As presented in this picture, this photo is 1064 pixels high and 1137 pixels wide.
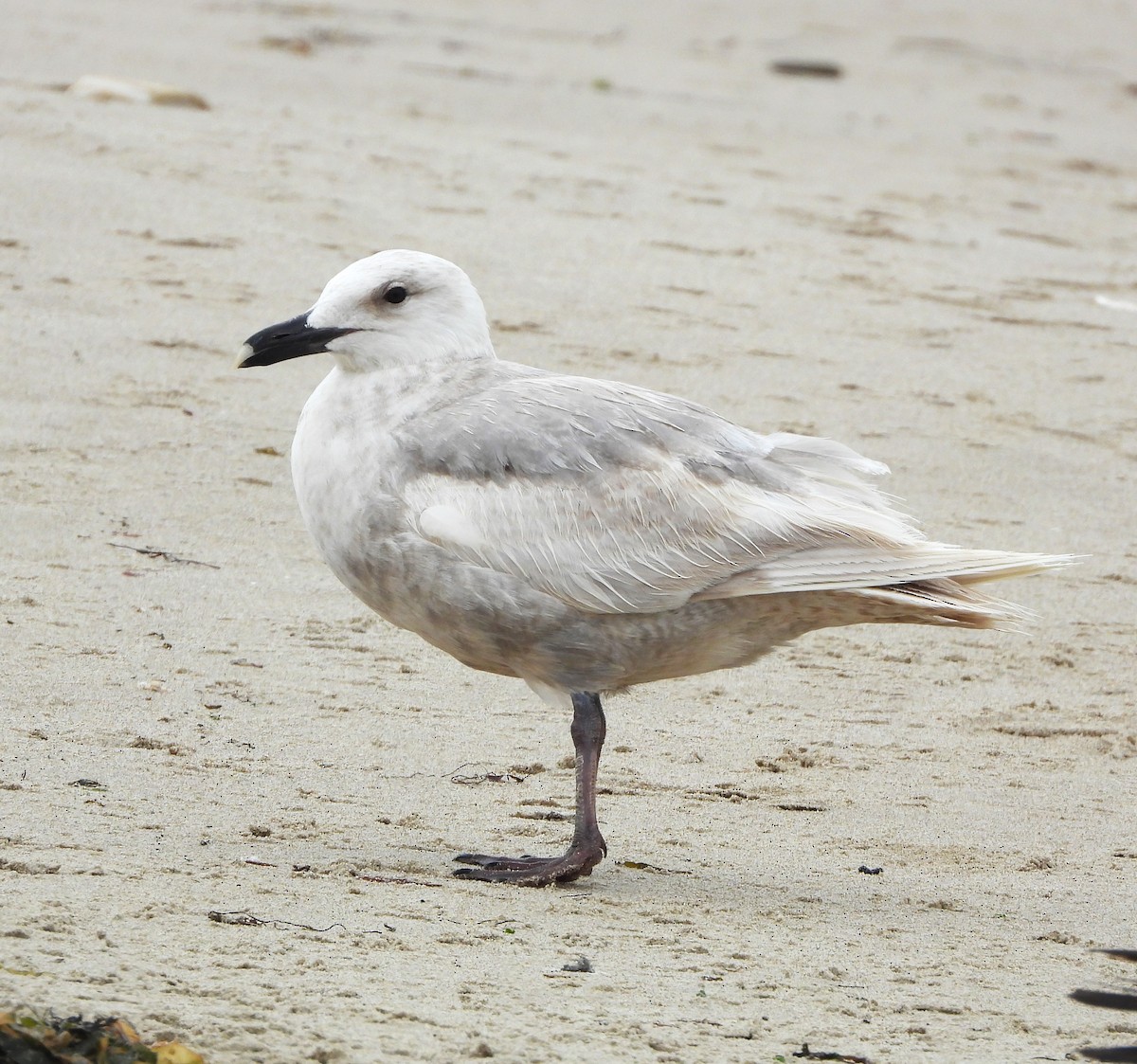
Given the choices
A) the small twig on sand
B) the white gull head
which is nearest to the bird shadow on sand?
the white gull head

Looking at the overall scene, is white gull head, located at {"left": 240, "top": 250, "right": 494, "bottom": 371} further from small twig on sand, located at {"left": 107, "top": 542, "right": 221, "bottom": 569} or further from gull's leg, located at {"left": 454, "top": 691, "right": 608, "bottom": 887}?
small twig on sand, located at {"left": 107, "top": 542, "right": 221, "bottom": 569}

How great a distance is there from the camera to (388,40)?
41.2ft

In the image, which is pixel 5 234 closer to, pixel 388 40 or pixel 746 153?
pixel 746 153

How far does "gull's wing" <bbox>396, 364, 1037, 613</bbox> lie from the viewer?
13.2 feet

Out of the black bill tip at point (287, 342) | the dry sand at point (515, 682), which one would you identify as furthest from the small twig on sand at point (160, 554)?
the black bill tip at point (287, 342)

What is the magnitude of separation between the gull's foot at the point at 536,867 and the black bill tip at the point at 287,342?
3.91 feet

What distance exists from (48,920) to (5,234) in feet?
16.2

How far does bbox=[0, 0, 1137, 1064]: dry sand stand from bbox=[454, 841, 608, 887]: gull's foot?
0.09 metres

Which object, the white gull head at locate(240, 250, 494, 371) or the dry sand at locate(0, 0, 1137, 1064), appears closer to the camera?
the dry sand at locate(0, 0, 1137, 1064)

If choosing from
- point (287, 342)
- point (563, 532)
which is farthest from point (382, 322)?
point (563, 532)

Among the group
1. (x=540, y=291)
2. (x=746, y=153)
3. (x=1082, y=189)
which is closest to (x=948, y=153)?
(x=1082, y=189)

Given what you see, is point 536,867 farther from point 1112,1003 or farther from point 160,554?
point 160,554

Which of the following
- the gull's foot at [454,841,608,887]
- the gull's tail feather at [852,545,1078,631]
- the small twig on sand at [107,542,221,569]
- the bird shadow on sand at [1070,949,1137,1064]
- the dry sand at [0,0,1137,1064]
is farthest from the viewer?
the small twig on sand at [107,542,221,569]

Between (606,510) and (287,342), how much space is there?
32.8 inches
